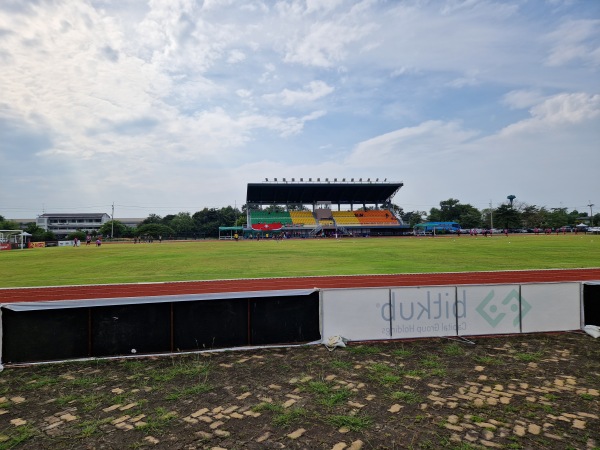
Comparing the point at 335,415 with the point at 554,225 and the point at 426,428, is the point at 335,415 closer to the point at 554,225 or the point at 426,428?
the point at 426,428

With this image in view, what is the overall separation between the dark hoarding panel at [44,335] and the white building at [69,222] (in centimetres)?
13998

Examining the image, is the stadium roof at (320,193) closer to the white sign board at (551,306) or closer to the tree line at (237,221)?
the tree line at (237,221)

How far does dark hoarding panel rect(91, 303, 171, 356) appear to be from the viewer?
23.8 feet

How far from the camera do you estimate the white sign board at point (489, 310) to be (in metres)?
8.35

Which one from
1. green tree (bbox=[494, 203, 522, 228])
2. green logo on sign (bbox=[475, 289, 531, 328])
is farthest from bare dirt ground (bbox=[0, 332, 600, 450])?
green tree (bbox=[494, 203, 522, 228])

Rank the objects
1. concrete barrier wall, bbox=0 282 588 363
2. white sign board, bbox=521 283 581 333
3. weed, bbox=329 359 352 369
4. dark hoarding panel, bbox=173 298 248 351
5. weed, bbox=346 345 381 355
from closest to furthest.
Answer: weed, bbox=329 359 352 369 < concrete barrier wall, bbox=0 282 588 363 < weed, bbox=346 345 381 355 < dark hoarding panel, bbox=173 298 248 351 < white sign board, bbox=521 283 581 333

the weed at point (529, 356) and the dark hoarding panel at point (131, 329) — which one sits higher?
the dark hoarding panel at point (131, 329)

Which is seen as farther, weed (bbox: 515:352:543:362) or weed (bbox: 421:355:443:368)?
weed (bbox: 515:352:543:362)

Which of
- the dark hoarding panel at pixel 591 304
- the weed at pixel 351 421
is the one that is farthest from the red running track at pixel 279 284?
the weed at pixel 351 421

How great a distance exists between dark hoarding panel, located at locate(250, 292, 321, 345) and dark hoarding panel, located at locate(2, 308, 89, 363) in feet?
11.3

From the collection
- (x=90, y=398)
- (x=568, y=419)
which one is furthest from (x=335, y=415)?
(x=90, y=398)

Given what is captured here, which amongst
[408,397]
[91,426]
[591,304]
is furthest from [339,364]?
[591,304]

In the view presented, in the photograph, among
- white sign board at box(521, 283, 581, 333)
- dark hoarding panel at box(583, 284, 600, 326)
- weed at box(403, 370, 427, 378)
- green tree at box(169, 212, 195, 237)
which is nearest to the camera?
weed at box(403, 370, 427, 378)

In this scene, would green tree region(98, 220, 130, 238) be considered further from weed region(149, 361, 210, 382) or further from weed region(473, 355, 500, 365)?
weed region(473, 355, 500, 365)
